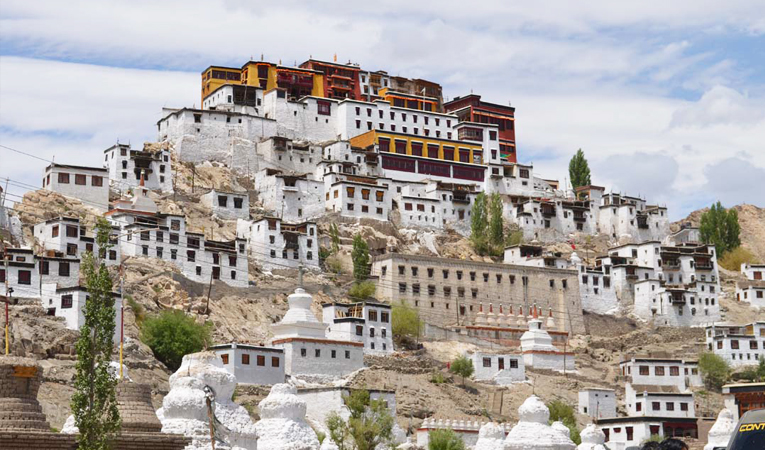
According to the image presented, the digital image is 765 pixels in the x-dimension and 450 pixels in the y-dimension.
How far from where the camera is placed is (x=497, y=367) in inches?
3110

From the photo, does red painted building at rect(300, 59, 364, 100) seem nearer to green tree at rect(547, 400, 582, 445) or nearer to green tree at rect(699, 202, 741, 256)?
green tree at rect(699, 202, 741, 256)

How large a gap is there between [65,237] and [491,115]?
194ft

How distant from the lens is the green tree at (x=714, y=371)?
86250 millimetres

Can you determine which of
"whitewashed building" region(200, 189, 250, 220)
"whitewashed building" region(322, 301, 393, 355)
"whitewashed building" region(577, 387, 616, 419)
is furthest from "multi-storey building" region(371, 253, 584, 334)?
"whitewashed building" region(577, 387, 616, 419)

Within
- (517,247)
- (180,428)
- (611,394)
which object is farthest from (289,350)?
(180,428)

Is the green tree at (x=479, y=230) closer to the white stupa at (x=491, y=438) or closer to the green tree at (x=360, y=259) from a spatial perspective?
the green tree at (x=360, y=259)

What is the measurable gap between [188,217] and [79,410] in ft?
228

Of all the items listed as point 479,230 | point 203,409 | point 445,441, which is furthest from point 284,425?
point 479,230

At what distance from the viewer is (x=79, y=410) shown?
70.3 feet

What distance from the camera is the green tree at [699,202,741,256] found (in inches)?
4628

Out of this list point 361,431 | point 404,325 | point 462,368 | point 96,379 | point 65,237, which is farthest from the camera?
point 404,325

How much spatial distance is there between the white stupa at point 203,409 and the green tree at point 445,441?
1115 inches

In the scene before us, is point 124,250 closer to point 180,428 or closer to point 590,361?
point 590,361

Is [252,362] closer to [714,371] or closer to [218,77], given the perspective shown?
[714,371]
